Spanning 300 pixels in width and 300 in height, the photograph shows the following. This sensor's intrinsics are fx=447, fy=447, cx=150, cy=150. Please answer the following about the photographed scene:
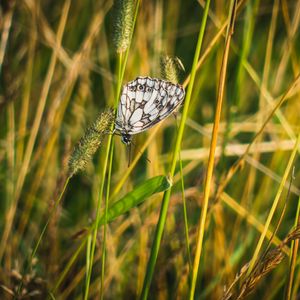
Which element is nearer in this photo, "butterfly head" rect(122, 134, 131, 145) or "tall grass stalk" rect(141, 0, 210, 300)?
"tall grass stalk" rect(141, 0, 210, 300)

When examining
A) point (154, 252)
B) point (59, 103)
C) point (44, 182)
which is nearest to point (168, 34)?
point (59, 103)

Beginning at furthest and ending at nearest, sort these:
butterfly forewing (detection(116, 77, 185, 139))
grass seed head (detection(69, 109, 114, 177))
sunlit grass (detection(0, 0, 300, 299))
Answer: sunlit grass (detection(0, 0, 300, 299)) < butterfly forewing (detection(116, 77, 185, 139)) < grass seed head (detection(69, 109, 114, 177))

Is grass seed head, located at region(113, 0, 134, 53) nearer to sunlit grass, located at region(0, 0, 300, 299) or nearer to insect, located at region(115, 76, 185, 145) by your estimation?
sunlit grass, located at region(0, 0, 300, 299)

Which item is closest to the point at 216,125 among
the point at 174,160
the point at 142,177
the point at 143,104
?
the point at 174,160

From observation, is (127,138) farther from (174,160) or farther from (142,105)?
(174,160)


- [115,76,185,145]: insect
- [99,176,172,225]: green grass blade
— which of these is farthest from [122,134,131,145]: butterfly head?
[99,176,172,225]: green grass blade

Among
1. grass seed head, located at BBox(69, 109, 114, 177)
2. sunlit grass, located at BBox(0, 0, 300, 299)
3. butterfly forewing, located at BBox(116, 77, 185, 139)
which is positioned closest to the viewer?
grass seed head, located at BBox(69, 109, 114, 177)

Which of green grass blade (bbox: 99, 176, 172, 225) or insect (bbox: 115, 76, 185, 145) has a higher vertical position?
insect (bbox: 115, 76, 185, 145)
